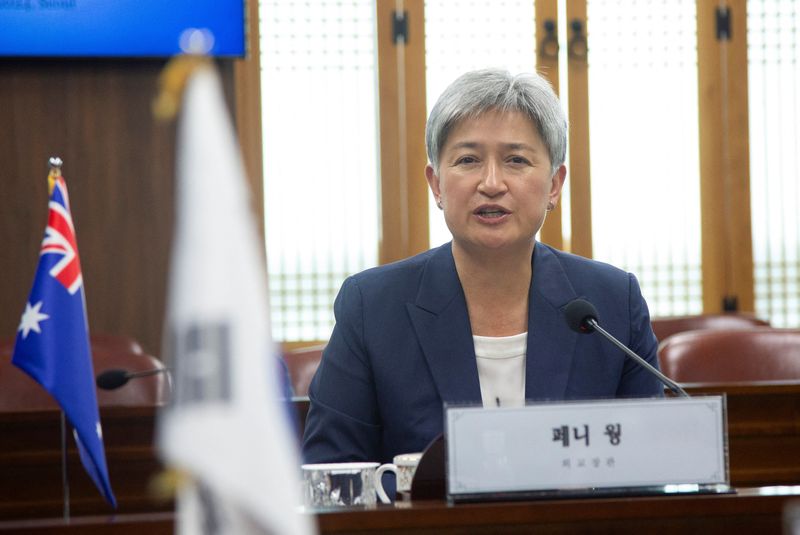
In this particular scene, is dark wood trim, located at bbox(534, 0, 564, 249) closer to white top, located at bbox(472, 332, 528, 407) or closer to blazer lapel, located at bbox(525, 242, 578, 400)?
blazer lapel, located at bbox(525, 242, 578, 400)

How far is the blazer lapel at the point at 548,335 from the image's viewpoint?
6.29 ft

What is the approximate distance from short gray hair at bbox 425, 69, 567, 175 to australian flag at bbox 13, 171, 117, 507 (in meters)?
0.76

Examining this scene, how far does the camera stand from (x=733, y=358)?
118 inches

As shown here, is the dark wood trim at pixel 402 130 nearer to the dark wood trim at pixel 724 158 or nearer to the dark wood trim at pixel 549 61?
the dark wood trim at pixel 549 61

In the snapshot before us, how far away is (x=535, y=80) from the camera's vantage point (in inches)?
78.8

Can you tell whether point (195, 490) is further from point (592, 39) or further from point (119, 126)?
point (592, 39)

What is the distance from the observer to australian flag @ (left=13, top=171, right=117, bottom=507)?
196 cm

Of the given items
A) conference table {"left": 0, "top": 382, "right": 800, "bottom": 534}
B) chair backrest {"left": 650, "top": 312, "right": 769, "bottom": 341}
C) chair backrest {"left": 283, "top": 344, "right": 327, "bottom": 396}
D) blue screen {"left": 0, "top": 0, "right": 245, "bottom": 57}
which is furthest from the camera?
blue screen {"left": 0, "top": 0, "right": 245, "bottom": 57}

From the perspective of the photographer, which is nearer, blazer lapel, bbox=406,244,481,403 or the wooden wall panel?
blazer lapel, bbox=406,244,481,403

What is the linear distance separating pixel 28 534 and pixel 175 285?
0.52 meters

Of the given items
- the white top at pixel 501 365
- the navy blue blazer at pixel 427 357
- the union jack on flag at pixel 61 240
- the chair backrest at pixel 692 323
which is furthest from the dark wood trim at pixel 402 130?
the white top at pixel 501 365

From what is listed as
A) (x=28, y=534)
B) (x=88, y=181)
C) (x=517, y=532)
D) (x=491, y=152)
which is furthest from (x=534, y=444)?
(x=88, y=181)

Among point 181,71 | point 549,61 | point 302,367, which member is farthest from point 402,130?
point 181,71

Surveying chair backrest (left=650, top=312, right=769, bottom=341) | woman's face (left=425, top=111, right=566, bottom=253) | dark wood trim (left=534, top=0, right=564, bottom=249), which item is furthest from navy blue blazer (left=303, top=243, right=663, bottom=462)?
dark wood trim (left=534, top=0, right=564, bottom=249)
